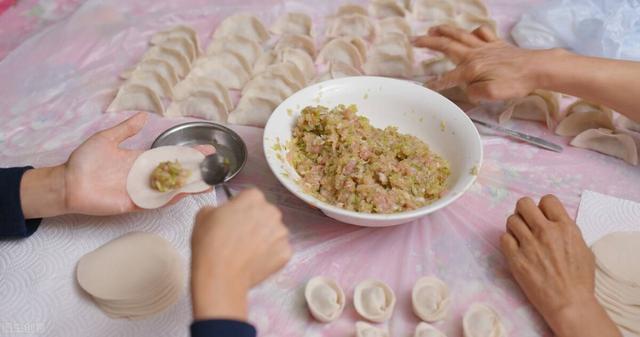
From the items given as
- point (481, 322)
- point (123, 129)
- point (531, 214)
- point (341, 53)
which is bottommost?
point (481, 322)

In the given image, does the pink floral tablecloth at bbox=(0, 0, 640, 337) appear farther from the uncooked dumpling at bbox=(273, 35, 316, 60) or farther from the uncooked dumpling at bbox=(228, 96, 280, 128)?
the uncooked dumpling at bbox=(273, 35, 316, 60)

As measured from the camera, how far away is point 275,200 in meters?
1.64

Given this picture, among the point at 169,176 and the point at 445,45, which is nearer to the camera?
the point at 169,176

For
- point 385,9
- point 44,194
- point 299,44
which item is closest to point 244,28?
point 299,44

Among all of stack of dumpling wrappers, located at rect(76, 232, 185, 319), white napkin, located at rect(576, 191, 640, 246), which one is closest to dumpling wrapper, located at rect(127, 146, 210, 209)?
stack of dumpling wrappers, located at rect(76, 232, 185, 319)

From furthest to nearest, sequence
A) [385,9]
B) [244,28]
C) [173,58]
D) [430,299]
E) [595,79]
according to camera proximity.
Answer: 1. [385,9]
2. [244,28]
3. [173,58]
4. [595,79]
5. [430,299]

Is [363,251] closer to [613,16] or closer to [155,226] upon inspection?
[155,226]

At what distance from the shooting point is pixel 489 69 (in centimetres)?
182

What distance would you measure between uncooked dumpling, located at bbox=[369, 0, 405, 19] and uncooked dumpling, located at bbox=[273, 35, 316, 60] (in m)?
0.42

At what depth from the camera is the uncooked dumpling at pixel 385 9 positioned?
2.39 m

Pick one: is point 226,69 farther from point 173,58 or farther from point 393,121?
point 393,121

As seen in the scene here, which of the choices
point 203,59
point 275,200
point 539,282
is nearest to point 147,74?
point 203,59

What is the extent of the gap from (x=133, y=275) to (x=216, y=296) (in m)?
0.50

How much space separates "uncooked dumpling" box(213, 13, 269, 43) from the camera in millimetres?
2271
